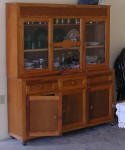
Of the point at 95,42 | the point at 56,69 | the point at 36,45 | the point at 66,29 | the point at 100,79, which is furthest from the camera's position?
the point at 95,42

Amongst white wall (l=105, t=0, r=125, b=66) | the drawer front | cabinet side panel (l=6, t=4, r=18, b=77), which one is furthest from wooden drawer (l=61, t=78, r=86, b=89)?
Result: white wall (l=105, t=0, r=125, b=66)

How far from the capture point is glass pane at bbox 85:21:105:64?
16.5 feet

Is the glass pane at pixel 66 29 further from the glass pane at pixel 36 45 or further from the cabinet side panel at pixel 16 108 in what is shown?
the cabinet side panel at pixel 16 108

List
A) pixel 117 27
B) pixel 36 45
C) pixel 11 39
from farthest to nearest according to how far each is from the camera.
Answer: pixel 117 27 < pixel 36 45 < pixel 11 39

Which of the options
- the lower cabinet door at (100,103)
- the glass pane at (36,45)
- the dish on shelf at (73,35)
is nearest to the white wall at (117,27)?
the lower cabinet door at (100,103)

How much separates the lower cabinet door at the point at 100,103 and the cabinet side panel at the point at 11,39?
3.52ft

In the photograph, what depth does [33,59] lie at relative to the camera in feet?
15.0

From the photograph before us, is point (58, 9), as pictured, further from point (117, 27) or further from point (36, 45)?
point (117, 27)

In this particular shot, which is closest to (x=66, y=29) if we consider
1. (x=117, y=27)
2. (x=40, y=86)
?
(x=40, y=86)

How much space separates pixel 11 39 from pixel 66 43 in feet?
2.38

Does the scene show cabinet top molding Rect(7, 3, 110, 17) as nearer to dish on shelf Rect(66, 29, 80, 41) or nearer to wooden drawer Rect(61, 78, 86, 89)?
dish on shelf Rect(66, 29, 80, 41)

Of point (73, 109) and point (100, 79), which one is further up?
point (100, 79)

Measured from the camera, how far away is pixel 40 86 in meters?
4.45

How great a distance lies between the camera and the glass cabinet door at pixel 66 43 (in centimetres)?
470
